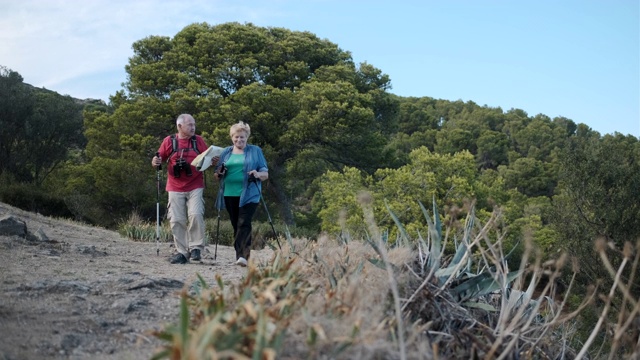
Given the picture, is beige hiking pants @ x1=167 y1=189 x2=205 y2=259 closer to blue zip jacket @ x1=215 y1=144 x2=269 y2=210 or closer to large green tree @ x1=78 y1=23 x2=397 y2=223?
blue zip jacket @ x1=215 y1=144 x2=269 y2=210

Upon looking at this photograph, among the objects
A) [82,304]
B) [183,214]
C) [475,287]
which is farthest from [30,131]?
[475,287]

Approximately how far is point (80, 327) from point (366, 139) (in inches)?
1080

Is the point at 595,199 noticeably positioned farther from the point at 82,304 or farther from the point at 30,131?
the point at 30,131

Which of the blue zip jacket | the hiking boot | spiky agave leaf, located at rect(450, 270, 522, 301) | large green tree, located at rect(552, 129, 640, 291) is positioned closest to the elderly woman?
the blue zip jacket

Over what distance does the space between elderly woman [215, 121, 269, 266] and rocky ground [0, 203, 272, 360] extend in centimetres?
40

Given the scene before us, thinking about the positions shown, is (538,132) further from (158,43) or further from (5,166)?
(5,166)

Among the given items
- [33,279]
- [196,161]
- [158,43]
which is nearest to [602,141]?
[158,43]

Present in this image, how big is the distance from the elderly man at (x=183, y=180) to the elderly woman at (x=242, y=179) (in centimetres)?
39

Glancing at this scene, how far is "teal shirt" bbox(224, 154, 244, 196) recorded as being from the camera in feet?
25.3

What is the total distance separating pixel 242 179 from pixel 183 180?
0.81 metres

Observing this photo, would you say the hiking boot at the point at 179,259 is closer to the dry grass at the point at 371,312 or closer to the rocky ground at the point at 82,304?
the rocky ground at the point at 82,304

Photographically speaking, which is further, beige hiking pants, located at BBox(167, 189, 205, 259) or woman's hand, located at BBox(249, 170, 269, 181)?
beige hiking pants, located at BBox(167, 189, 205, 259)

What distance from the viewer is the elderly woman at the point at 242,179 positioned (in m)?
7.67

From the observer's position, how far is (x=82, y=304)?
453 centimetres
